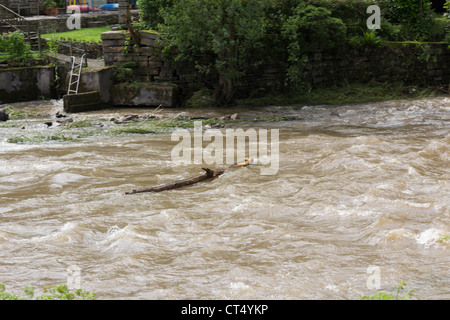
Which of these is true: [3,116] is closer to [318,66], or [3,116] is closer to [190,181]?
[190,181]

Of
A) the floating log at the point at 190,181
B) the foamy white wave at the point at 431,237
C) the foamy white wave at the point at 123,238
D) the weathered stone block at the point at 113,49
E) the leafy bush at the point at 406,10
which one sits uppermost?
the leafy bush at the point at 406,10

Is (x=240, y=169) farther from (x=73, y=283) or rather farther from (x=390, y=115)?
(x=390, y=115)

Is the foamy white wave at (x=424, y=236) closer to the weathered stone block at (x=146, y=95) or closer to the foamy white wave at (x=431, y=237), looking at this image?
the foamy white wave at (x=431, y=237)

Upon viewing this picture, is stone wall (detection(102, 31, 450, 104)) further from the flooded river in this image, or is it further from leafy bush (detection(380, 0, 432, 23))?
the flooded river

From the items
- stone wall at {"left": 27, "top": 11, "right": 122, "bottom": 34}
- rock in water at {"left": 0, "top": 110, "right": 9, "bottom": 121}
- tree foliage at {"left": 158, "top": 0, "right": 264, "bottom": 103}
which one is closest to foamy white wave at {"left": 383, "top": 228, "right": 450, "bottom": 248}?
tree foliage at {"left": 158, "top": 0, "right": 264, "bottom": 103}

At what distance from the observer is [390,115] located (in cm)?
1598

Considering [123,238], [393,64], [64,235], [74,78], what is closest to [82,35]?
[74,78]

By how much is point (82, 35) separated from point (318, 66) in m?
11.7

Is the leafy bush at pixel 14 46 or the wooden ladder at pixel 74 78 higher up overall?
the leafy bush at pixel 14 46

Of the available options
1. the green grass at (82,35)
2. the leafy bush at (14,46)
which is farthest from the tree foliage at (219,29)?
the green grass at (82,35)

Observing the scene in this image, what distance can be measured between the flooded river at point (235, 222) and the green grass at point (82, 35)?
1283 centimetres

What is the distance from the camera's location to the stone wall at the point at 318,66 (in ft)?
61.8

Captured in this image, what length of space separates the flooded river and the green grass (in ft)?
42.1

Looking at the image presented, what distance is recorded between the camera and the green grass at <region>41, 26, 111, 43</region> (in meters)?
24.3
